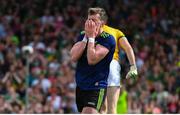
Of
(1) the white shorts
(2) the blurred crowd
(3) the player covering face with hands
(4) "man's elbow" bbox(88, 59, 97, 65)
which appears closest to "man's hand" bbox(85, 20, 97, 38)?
(3) the player covering face with hands

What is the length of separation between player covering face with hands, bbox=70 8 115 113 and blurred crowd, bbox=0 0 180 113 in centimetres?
825

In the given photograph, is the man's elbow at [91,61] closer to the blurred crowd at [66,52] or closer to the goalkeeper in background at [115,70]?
the goalkeeper in background at [115,70]

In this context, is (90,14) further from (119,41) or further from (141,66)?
(141,66)

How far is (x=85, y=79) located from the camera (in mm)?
8383

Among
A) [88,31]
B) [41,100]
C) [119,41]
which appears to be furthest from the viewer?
[41,100]

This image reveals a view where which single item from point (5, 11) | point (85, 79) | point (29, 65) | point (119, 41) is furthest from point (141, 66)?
point (85, 79)

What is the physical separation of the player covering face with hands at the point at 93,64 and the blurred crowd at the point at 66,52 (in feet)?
27.1

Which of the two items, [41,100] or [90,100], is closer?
[90,100]

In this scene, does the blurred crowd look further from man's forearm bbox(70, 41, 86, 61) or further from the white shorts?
man's forearm bbox(70, 41, 86, 61)

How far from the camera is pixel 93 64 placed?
8.29 meters

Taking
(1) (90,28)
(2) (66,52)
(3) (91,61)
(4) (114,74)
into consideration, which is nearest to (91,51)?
(3) (91,61)

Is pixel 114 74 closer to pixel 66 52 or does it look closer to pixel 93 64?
pixel 93 64

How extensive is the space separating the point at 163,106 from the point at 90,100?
988 centimetres

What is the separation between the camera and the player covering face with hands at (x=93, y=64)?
27.1 ft
